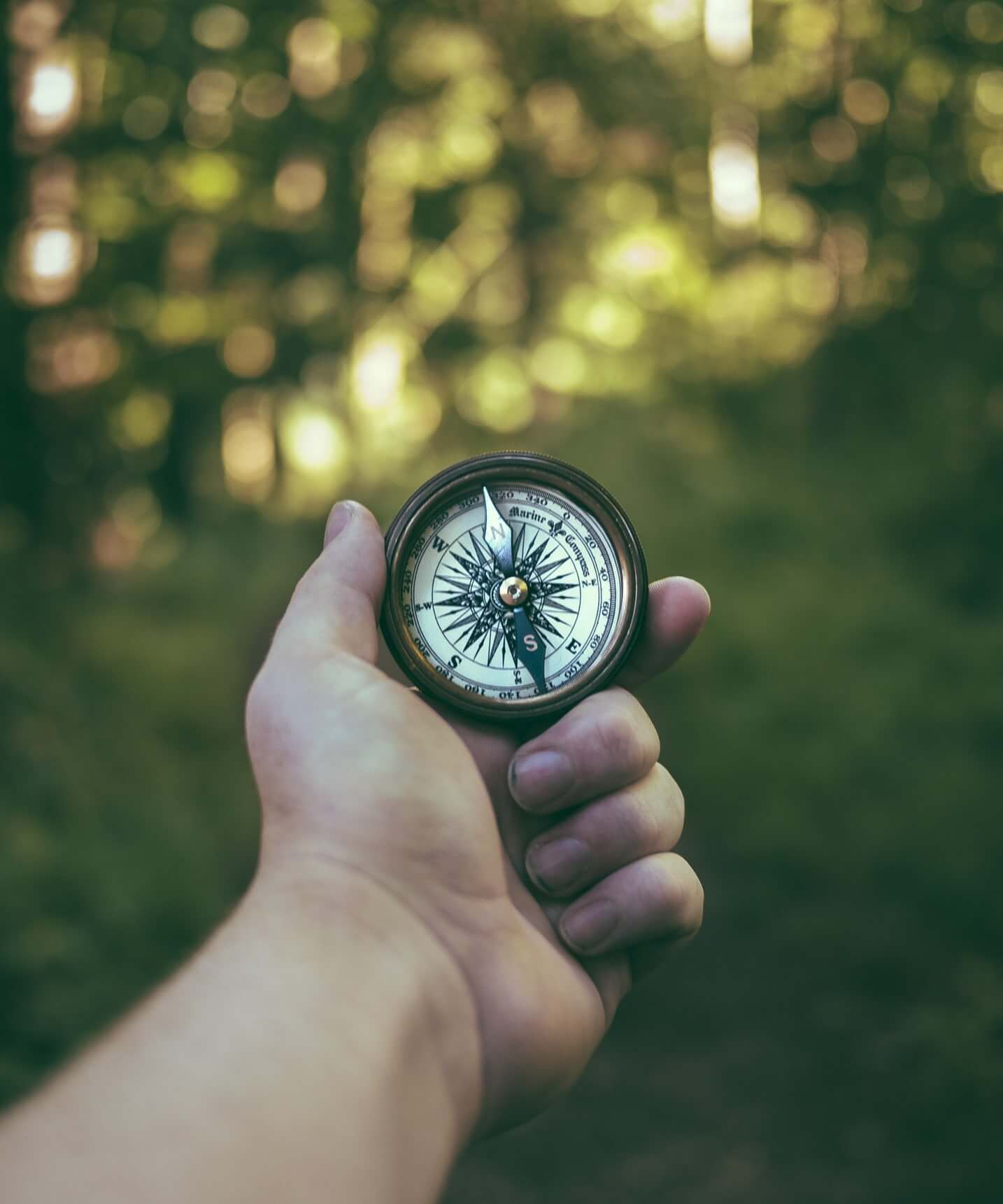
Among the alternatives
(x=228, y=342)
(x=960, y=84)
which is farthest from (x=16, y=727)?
(x=960, y=84)

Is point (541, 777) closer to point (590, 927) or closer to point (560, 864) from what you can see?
point (560, 864)

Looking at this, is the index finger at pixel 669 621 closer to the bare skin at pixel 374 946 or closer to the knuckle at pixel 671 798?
the bare skin at pixel 374 946

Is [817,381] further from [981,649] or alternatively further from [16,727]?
[16,727]

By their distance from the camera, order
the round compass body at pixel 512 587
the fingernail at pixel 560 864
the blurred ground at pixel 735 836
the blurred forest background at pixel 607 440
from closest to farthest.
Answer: the fingernail at pixel 560 864 → the round compass body at pixel 512 587 → the blurred ground at pixel 735 836 → the blurred forest background at pixel 607 440

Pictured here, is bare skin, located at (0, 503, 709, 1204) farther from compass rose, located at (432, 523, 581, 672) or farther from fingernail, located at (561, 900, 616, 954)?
compass rose, located at (432, 523, 581, 672)

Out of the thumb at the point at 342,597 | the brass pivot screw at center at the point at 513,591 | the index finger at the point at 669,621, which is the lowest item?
the index finger at the point at 669,621

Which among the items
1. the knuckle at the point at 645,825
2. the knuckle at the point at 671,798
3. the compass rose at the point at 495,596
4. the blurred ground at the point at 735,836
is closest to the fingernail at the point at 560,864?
the knuckle at the point at 645,825

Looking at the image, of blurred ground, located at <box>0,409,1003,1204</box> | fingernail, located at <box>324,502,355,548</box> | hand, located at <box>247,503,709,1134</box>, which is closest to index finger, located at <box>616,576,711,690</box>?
hand, located at <box>247,503,709,1134</box>

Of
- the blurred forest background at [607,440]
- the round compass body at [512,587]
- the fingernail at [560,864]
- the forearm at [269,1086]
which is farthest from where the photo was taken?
the blurred forest background at [607,440]
